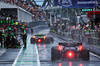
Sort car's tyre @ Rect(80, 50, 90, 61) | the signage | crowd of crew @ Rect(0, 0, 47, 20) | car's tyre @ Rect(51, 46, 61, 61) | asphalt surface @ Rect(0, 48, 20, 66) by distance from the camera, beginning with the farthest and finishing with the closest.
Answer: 1. crowd of crew @ Rect(0, 0, 47, 20)
2. the signage
3. car's tyre @ Rect(80, 50, 90, 61)
4. car's tyre @ Rect(51, 46, 61, 61)
5. asphalt surface @ Rect(0, 48, 20, 66)

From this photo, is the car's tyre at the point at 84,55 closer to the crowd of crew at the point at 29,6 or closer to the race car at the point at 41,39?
the race car at the point at 41,39

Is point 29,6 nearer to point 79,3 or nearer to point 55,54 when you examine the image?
point 79,3

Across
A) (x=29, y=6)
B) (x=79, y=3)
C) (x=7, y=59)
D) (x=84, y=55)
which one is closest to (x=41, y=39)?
(x=79, y=3)

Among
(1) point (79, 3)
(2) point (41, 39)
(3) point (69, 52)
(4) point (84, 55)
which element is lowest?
(2) point (41, 39)

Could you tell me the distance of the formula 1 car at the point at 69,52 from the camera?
1441 centimetres

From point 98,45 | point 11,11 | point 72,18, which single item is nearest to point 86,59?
point 98,45

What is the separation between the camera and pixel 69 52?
14.4 meters

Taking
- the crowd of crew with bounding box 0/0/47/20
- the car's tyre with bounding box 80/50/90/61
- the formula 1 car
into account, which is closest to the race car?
the formula 1 car

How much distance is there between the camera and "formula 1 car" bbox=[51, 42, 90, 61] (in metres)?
14.4

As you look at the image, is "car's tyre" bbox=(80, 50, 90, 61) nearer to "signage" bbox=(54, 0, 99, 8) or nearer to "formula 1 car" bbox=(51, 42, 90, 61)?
"formula 1 car" bbox=(51, 42, 90, 61)

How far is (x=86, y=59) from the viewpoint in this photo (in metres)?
14.7

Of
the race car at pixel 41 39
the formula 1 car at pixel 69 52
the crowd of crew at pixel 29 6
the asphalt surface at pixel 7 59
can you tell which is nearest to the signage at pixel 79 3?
the race car at pixel 41 39

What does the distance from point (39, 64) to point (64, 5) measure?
90.1 feet

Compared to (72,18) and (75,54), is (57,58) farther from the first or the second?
(72,18)
